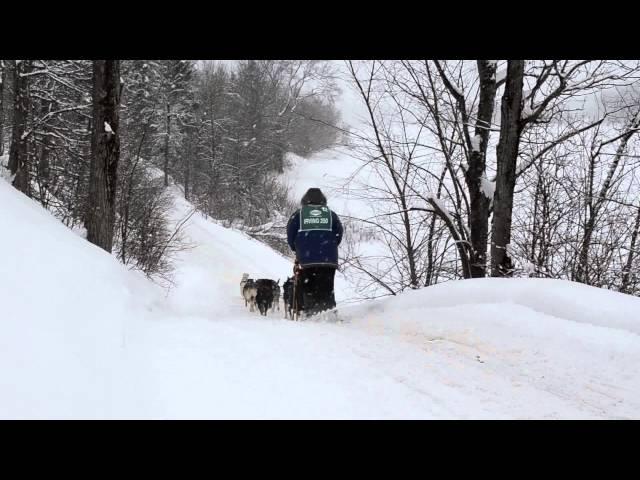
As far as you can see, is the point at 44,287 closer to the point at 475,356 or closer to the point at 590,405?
the point at 475,356

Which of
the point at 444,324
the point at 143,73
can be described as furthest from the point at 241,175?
the point at 444,324

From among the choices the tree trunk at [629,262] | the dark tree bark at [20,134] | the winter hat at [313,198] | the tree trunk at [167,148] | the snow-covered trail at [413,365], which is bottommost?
the snow-covered trail at [413,365]

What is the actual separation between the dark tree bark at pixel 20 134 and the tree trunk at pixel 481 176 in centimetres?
1157

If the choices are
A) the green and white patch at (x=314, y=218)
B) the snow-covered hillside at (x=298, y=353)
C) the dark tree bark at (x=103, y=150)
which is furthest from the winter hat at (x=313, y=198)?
the dark tree bark at (x=103, y=150)

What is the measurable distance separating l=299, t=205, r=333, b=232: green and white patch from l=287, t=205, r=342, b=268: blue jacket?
2.6 inches

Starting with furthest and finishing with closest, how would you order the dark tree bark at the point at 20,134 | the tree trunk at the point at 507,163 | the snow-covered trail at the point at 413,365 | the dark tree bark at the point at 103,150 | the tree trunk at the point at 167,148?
the tree trunk at the point at 167,148 → the dark tree bark at the point at 20,134 → the dark tree bark at the point at 103,150 → the tree trunk at the point at 507,163 → the snow-covered trail at the point at 413,365

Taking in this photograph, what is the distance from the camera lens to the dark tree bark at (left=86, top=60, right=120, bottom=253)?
8359mm

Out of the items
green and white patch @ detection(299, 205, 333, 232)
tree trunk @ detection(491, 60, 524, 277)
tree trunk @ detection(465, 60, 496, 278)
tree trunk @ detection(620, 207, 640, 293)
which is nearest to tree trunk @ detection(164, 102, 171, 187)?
tree trunk @ detection(465, 60, 496, 278)

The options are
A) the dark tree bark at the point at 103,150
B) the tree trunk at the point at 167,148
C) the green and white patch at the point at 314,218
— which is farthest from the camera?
the tree trunk at the point at 167,148

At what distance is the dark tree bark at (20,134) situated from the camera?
46.7ft

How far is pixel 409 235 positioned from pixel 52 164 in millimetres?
14406

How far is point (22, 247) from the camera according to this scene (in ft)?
15.6

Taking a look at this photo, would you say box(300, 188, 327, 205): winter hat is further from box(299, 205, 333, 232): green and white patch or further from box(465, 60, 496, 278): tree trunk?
box(465, 60, 496, 278): tree trunk

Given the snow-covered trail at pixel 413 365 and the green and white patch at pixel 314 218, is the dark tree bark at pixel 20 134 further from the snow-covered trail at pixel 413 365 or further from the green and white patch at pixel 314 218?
the snow-covered trail at pixel 413 365
